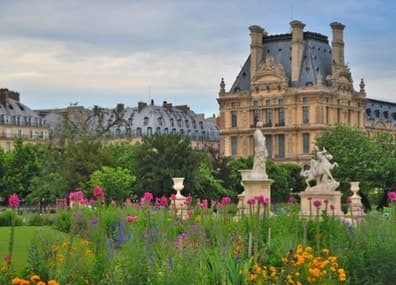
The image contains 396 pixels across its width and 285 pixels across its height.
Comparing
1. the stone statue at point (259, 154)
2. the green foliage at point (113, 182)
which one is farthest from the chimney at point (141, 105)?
the stone statue at point (259, 154)

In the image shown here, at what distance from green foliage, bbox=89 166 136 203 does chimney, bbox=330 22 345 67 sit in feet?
186

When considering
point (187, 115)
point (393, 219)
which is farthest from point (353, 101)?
point (393, 219)

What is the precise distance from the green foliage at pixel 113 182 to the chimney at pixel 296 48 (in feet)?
170

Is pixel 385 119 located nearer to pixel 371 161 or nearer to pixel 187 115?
pixel 187 115

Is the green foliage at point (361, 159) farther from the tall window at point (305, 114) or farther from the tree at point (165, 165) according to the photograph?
the tall window at point (305, 114)

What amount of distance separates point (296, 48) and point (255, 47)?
5637 mm

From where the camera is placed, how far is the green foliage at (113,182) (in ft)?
167

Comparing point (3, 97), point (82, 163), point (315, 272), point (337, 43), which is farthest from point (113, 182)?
point (337, 43)

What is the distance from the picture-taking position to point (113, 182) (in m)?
51.9

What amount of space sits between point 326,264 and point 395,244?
5.78 feet

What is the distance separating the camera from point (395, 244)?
1329cm

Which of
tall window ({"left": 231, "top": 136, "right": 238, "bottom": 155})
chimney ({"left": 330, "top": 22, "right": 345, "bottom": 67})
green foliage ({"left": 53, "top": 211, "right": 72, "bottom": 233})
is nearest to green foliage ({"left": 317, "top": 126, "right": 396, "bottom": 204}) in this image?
tall window ({"left": 231, "top": 136, "right": 238, "bottom": 155})

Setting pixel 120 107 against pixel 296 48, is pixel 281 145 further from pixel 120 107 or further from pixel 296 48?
pixel 120 107

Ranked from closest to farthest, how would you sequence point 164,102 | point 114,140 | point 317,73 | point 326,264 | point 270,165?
point 326,264
point 270,165
point 317,73
point 114,140
point 164,102
